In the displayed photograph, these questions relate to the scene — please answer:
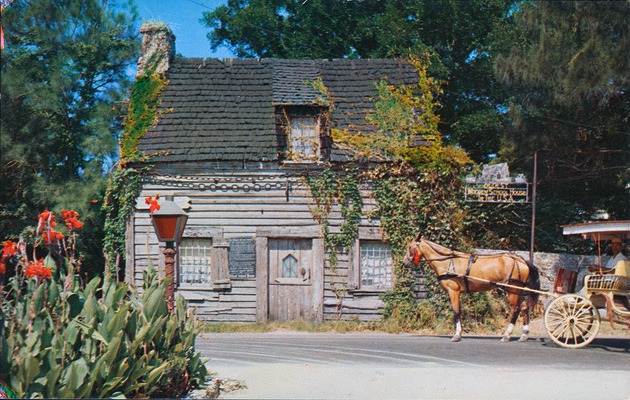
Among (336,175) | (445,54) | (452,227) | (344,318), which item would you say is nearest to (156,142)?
(336,175)

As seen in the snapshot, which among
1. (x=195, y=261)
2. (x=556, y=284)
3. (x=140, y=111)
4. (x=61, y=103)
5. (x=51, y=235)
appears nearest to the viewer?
(x=51, y=235)

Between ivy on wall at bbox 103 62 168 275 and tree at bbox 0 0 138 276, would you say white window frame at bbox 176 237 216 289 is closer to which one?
ivy on wall at bbox 103 62 168 275

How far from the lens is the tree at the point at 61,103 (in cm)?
1816

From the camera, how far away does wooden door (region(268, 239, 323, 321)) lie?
17141 mm

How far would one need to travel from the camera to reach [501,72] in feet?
54.3

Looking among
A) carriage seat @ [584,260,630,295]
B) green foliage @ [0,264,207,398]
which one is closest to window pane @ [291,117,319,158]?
carriage seat @ [584,260,630,295]

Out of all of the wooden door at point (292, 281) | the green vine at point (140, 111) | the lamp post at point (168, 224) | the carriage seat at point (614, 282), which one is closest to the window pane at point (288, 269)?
the wooden door at point (292, 281)

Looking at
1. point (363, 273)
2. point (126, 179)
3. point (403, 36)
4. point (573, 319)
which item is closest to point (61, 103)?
point (126, 179)

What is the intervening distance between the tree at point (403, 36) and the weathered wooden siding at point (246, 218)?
21.9 feet

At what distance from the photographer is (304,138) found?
17.7m

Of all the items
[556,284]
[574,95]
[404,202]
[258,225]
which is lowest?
[556,284]

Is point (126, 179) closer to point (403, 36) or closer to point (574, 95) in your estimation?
point (403, 36)

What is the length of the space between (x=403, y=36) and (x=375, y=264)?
8.64 meters

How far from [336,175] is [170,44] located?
607 cm
